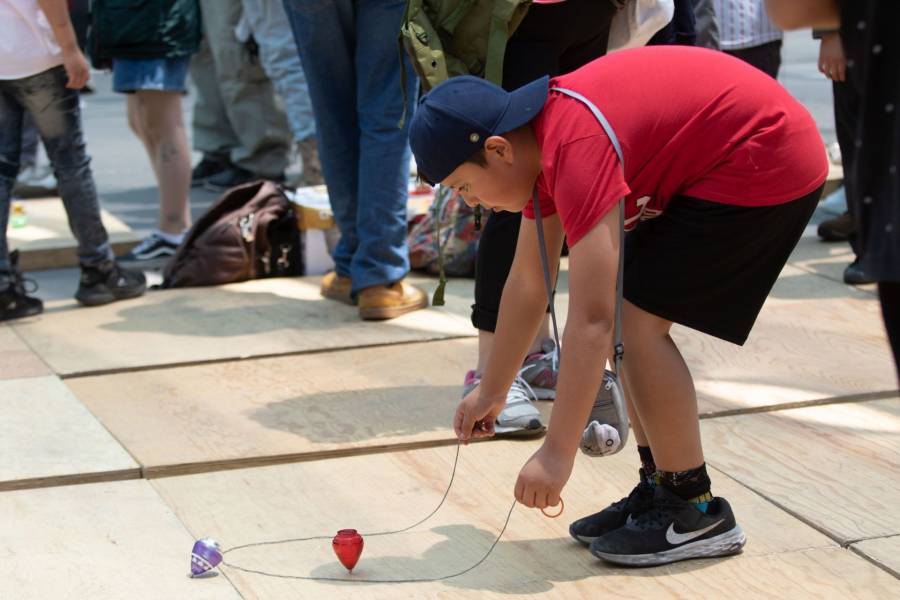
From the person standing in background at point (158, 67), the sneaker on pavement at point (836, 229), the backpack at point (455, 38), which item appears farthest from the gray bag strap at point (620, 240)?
the person standing in background at point (158, 67)

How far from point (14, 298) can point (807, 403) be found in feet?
9.71

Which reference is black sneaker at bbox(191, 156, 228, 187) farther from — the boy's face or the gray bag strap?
the boy's face

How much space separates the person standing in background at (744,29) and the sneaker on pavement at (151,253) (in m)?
2.81

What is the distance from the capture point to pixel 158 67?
6.23 m

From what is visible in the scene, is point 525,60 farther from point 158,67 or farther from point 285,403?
point 158,67

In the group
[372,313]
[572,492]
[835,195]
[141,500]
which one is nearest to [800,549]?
[572,492]

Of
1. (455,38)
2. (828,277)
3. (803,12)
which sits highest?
(803,12)

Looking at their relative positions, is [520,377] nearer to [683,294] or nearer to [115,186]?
[683,294]

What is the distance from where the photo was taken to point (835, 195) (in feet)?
23.3

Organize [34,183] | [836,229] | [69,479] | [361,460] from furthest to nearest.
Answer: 1. [34,183]
2. [836,229]
3. [361,460]
4. [69,479]

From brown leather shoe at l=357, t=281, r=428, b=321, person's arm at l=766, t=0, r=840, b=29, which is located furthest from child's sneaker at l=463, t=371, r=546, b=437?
person's arm at l=766, t=0, r=840, b=29

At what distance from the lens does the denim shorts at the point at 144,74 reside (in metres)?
6.21

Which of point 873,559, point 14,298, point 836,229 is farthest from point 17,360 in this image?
point 836,229

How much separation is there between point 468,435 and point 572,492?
0.46 meters
